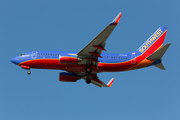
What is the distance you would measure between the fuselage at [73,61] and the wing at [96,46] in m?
1.16

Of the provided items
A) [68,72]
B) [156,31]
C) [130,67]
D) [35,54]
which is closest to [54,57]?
[35,54]

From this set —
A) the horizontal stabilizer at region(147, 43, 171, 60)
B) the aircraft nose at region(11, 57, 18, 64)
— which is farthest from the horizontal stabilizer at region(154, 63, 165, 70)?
the aircraft nose at region(11, 57, 18, 64)

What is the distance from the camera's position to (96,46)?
135 ft

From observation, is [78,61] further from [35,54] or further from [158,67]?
[158,67]

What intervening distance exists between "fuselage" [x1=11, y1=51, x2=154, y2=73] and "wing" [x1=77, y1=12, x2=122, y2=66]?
1158 mm

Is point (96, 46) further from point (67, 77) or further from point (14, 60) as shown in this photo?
point (14, 60)

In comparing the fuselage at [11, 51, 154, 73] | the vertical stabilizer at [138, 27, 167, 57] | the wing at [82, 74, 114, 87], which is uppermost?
the vertical stabilizer at [138, 27, 167, 57]

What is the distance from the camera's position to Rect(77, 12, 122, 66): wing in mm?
37469

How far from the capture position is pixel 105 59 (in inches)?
1794

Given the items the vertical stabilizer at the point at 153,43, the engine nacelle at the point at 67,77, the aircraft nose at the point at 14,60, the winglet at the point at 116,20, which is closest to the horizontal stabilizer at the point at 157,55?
the vertical stabilizer at the point at 153,43

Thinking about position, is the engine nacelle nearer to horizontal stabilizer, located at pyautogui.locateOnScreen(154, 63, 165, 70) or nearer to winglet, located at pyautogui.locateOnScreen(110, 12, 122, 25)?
horizontal stabilizer, located at pyautogui.locateOnScreen(154, 63, 165, 70)

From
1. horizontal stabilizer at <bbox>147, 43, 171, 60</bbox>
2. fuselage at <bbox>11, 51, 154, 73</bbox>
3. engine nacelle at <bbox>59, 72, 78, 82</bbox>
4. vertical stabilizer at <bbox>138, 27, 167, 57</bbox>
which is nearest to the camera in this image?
horizontal stabilizer at <bbox>147, 43, 171, 60</bbox>

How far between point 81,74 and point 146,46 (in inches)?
494

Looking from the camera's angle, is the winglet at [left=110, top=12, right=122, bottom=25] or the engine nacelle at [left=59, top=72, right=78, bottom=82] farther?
the engine nacelle at [left=59, top=72, right=78, bottom=82]
